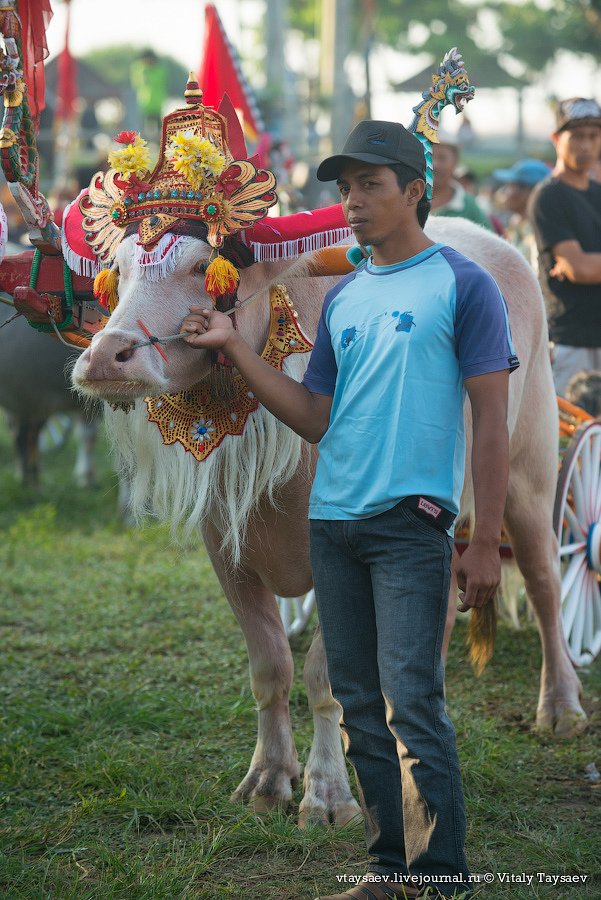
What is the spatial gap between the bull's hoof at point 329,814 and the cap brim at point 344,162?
197 centimetres

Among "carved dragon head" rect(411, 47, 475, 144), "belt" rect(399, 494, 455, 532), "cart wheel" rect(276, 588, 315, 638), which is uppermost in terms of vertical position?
"carved dragon head" rect(411, 47, 475, 144)

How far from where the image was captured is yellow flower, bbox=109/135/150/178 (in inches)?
121

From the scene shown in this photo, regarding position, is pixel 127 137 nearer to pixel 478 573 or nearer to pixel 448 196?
pixel 478 573

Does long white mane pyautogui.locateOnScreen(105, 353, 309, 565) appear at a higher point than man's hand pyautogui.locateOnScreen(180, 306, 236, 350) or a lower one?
lower

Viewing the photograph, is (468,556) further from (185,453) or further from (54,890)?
(54,890)

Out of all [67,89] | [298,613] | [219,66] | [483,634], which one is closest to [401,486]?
[483,634]

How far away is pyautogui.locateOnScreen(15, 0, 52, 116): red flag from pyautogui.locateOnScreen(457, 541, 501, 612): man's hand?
2.18 metres

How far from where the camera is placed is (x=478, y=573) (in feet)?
8.01

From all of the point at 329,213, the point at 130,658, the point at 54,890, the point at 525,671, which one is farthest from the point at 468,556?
the point at 130,658

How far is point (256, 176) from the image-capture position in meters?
3.09

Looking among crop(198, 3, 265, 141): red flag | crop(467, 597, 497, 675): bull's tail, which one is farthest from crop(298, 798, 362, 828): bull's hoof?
crop(198, 3, 265, 141): red flag

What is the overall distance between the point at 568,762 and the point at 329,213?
2.16 metres

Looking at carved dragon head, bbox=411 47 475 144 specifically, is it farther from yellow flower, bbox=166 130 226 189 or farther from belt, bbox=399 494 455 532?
belt, bbox=399 494 455 532

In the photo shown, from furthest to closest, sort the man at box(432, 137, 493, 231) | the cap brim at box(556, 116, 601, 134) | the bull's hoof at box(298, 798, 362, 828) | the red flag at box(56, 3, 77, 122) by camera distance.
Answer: the red flag at box(56, 3, 77, 122), the man at box(432, 137, 493, 231), the cap brim at box(556, 116, 601, 134), the bull's hoof at box(298, 798, 362, 828)
